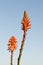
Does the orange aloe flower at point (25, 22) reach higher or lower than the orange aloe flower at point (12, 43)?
higher

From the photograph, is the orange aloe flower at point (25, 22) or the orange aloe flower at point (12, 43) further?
the orange aloe flower at point (12, 43)

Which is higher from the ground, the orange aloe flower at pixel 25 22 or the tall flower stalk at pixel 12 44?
the orange aloe flower at pixel 25 22

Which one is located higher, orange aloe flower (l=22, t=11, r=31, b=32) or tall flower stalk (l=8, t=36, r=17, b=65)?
orange aloe flower (l=22, t=11, r=31, b=32)

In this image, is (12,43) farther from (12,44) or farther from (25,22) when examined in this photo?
(25,22)

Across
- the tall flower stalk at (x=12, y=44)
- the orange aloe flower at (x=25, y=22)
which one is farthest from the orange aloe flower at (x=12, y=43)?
the orange aloe flower at (x=25, y=22)

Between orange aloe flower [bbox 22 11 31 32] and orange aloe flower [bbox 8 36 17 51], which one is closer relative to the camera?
orange aloe flower [bbox 22 11 31 32]

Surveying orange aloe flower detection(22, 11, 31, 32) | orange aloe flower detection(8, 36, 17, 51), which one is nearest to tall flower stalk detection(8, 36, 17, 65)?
orange aloe flower detection(8, 36, 17, 51)

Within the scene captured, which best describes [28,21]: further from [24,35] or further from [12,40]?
[12,40]

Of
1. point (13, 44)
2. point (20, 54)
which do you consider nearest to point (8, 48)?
point (13, 44)

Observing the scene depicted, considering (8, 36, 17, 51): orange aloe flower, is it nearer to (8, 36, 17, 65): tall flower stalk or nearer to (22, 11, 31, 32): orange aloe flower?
(8, 36, 17, 65): tall flower stalk

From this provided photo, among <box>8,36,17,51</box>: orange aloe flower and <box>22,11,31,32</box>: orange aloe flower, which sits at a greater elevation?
<box>22,11,31,32</box>: orange aloe flower

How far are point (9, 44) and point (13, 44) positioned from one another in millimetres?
1126

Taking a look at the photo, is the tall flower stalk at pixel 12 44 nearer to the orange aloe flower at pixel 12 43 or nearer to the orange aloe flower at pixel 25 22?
the orange aloe flower at pixel 12 43

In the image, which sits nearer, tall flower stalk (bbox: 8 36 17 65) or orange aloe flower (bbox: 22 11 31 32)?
orange aloe flower (bbox: 22 11 31 32)
